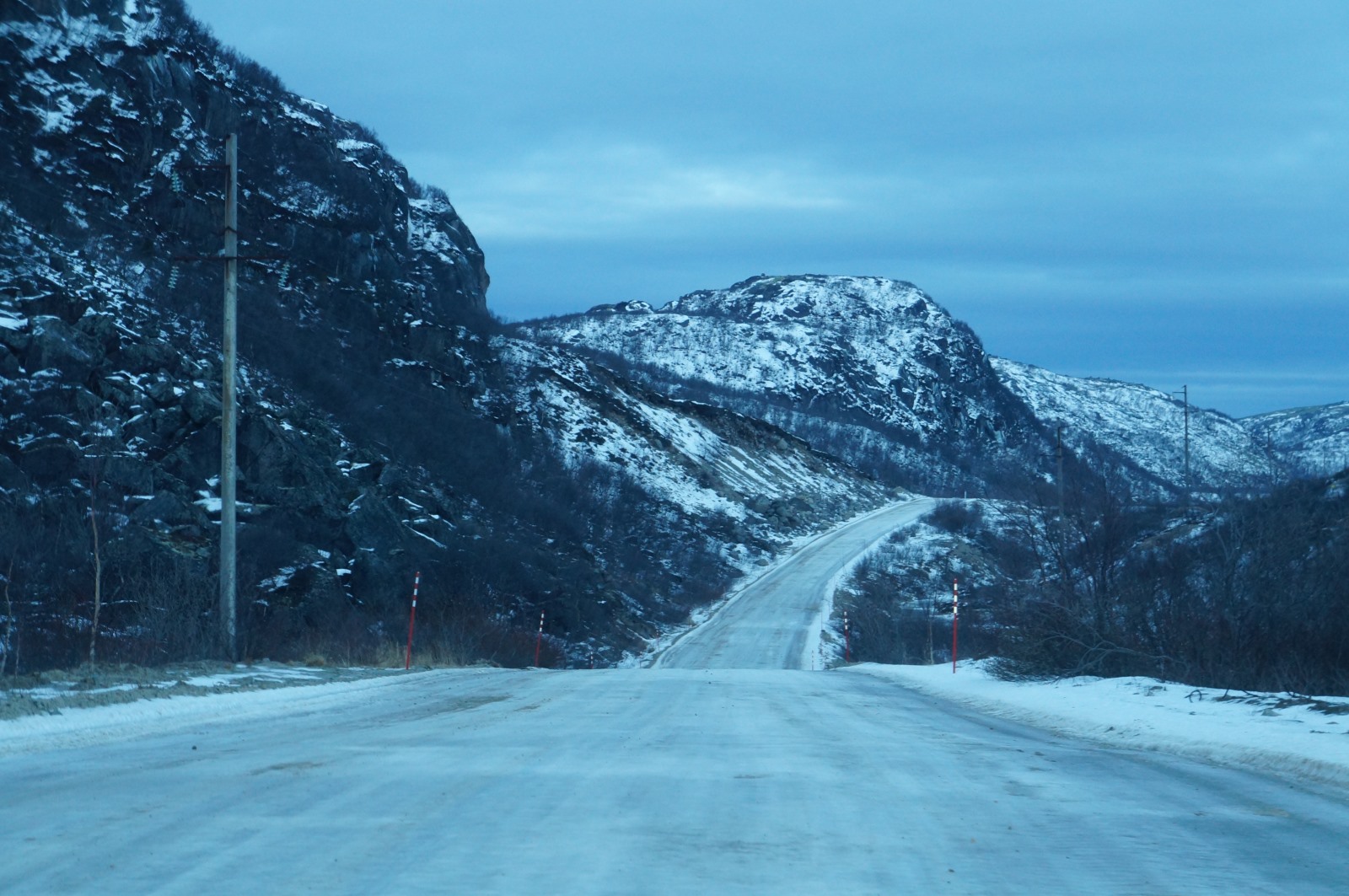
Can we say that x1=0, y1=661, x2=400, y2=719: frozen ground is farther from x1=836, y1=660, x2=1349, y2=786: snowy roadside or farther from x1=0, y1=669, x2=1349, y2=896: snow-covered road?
x1=836, y1=660, x2=1349, y2=786: snowy roadside

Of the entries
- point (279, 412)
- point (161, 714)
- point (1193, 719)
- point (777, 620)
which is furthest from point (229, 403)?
point (777, 620)

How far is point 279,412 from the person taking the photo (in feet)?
114

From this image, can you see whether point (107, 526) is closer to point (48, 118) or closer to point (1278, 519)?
point (1278, 519)

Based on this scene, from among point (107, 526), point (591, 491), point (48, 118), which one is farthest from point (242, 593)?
point (591, 491)

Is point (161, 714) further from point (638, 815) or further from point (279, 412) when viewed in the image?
point (279, 412)

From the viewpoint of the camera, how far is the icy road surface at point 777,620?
1348 inches

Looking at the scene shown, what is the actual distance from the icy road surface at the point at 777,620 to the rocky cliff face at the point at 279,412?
2596 mm

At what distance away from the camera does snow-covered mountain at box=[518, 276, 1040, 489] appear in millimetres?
134875

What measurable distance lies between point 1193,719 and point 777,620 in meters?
32.5

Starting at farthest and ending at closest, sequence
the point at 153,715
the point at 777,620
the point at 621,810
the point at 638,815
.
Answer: the point at 777,620
the point at 153,715
the point at 621,810
the point at 638,815

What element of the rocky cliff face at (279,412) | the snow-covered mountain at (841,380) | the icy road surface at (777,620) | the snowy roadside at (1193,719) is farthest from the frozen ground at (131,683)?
the snow-covered mountain at (841,380)

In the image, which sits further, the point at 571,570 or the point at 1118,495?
the point at 571,570

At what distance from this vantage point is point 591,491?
6316 centimetres

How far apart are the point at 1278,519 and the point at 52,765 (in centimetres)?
1677
